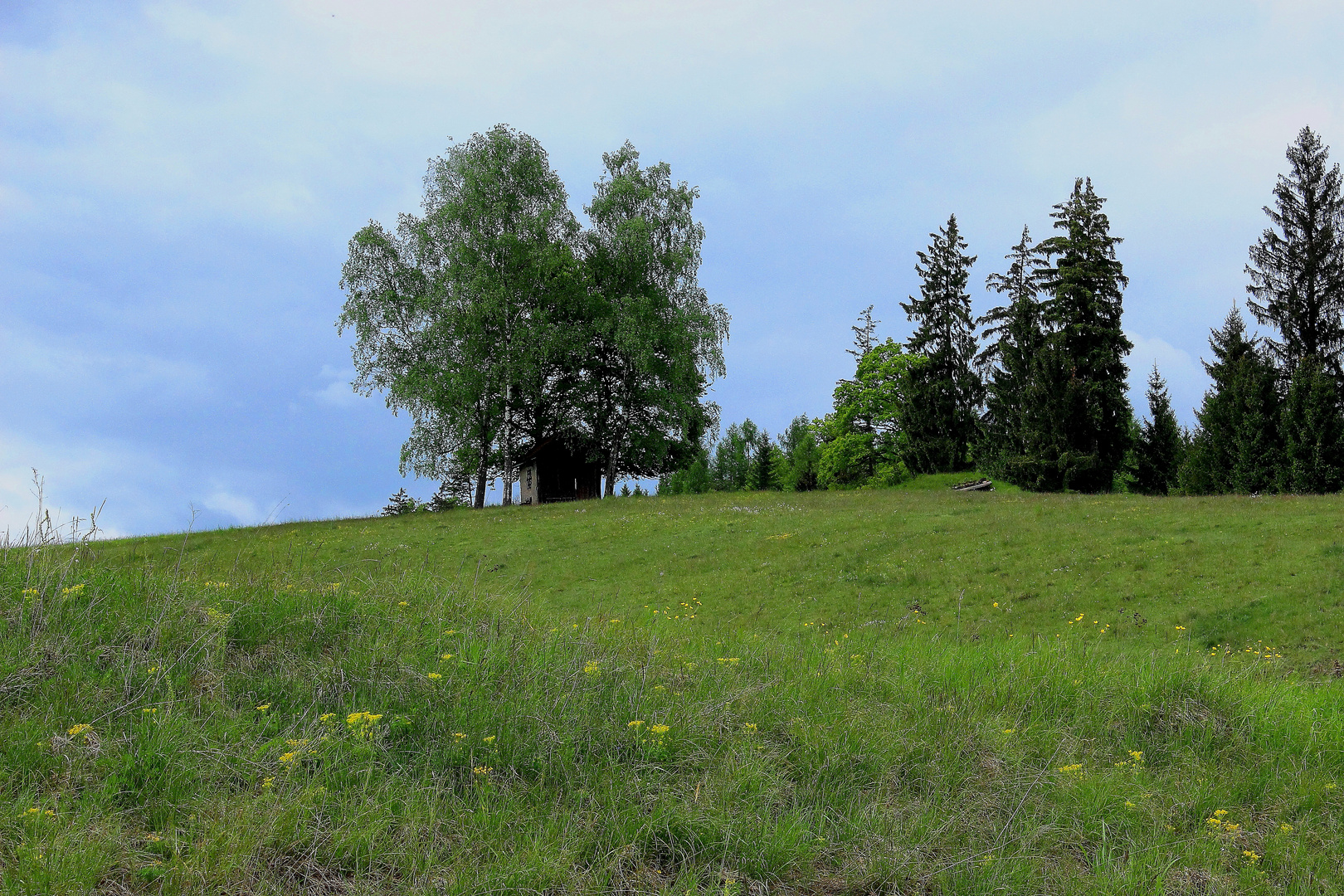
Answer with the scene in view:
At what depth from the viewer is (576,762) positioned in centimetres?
518

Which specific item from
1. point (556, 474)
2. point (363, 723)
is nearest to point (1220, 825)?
point (363, 723)

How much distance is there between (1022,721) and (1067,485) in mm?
39700

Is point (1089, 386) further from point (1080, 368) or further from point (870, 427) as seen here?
point (870, 427)

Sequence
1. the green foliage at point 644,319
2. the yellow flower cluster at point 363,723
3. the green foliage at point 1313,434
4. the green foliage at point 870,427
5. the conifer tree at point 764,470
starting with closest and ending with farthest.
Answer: the yellow flower cluster at point 363,723 < the green foliage at point 1313,434 < the green foliage at point 644,319 < the green foliage at point 870,427 < the conifer tree at point 764,470

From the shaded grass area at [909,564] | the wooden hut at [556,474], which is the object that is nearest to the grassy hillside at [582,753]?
the shaded grass area at [909,564]

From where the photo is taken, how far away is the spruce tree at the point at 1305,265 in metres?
39.7

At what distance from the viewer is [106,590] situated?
6.82 m

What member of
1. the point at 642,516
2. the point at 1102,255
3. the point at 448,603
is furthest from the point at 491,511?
the point at 1102,255

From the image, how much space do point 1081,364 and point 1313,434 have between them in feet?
36.2

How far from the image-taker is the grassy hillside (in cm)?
422

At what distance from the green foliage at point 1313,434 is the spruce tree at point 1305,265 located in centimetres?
473

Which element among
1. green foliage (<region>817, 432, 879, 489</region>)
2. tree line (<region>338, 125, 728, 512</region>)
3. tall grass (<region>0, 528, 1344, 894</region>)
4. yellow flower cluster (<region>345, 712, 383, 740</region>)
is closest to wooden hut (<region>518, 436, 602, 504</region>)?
tree line (<region>338, 125, 728, 512</region>)

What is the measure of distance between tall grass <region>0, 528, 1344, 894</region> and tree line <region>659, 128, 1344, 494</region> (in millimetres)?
36929

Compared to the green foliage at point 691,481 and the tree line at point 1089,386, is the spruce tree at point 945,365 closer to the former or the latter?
the tree line at point 1089,386
